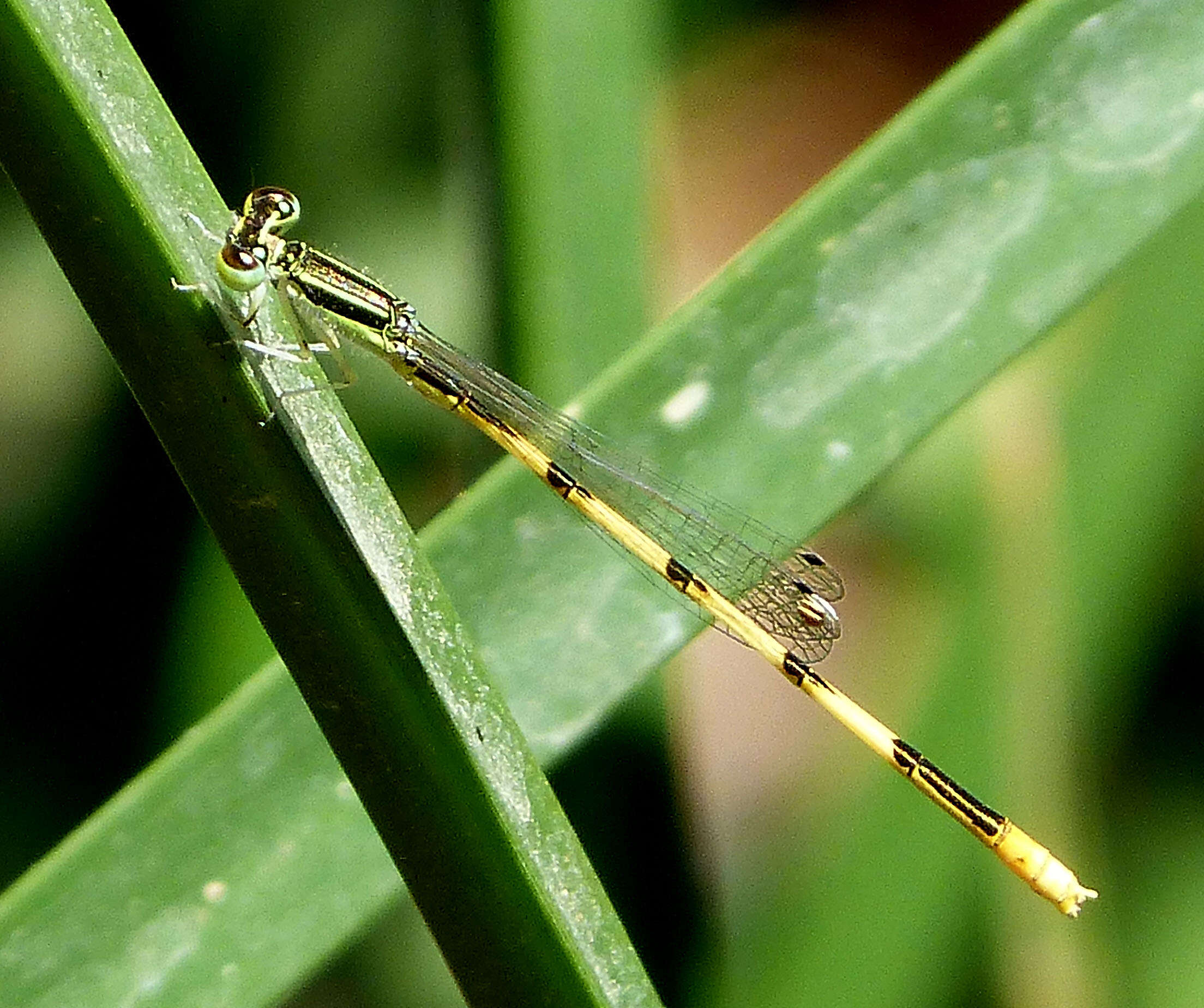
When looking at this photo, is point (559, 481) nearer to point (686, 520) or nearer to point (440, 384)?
point (686, 520)

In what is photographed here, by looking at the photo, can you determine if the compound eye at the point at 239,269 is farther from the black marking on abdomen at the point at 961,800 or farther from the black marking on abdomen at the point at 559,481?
the black marking on abdomen at the point at 961,800

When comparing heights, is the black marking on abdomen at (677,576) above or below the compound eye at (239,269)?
below

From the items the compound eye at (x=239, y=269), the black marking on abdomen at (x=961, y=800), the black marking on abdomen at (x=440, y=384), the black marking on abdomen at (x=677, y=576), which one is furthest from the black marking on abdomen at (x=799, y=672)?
the compound eye at (x=239, y=269)

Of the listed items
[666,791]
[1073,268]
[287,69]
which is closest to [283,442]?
[1073,268]

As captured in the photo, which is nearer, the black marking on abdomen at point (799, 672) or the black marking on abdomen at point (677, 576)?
the black marking on abdomen at point (677, 576)

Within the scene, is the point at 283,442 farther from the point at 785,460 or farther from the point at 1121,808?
the point at 1121,808

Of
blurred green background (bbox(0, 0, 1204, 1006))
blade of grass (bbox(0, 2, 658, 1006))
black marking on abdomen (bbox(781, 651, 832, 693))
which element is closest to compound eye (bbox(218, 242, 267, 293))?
blade of grass (bbox(0, 2, 658, 1006))
